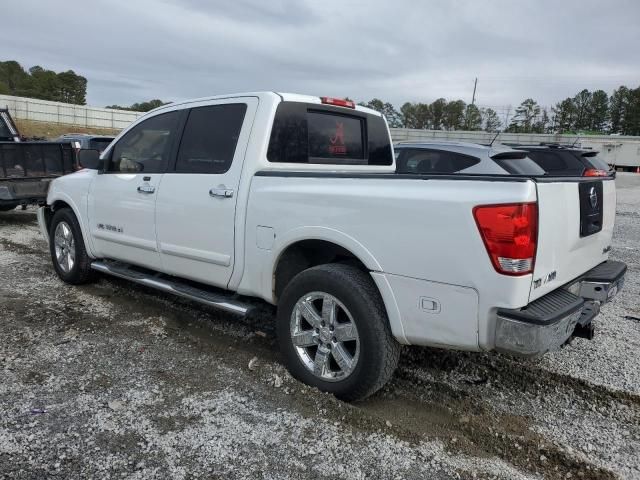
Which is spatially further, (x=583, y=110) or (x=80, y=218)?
(x=583, y=110)

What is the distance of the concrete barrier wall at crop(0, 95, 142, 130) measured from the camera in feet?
157

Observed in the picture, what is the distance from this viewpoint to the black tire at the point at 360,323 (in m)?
2.98

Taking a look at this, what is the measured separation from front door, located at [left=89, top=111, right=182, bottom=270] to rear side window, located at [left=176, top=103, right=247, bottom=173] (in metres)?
0.19

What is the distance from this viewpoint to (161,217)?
4.27 metres

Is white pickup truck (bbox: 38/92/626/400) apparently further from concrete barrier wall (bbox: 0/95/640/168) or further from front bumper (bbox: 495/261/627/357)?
concrete barrier wall (bbox: 0/95/640/168)

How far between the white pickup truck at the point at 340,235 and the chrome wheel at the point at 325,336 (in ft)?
0.03

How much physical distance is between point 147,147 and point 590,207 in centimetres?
364

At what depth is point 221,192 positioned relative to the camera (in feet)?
12.4

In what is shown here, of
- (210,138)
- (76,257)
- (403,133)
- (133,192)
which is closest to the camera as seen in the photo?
(210,138)

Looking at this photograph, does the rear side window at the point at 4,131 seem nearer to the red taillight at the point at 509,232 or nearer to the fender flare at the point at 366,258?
the fender flare at the point at 366,258

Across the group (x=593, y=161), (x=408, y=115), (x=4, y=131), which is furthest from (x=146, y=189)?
(x=408, y=115)

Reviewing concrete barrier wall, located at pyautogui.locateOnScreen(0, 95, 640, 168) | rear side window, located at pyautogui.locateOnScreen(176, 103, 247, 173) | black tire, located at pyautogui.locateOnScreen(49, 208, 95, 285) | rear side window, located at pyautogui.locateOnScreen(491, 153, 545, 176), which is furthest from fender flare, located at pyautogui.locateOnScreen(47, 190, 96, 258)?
concrete barrier wall, located at pyautogui.locateOnScreen(0, 95, 640, 168)

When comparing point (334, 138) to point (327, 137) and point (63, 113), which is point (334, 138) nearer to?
point (327, 137)

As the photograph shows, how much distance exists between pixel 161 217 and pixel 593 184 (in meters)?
3.22
